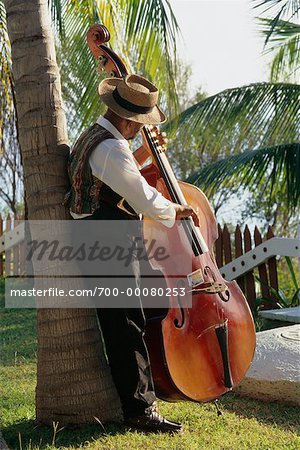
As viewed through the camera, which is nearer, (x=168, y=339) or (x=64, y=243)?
(x=168, y=339)

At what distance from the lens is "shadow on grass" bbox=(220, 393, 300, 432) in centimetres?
487

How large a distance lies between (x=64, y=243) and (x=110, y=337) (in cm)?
62

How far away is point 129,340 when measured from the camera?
413 cm

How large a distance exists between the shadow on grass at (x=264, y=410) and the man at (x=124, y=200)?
2.96ft

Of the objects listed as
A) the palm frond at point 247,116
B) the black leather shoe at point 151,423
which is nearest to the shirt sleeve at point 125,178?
the black leather shoe at point 151,423

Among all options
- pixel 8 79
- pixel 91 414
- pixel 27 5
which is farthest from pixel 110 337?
pixel 8 79

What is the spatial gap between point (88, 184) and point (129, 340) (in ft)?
3.03

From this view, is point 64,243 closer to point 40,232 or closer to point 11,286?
point 40,232

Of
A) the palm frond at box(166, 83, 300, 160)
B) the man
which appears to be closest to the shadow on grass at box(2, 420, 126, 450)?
the man

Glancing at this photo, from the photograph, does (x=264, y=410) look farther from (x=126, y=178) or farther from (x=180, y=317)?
(x=126, y=178)

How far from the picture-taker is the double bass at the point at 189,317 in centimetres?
404

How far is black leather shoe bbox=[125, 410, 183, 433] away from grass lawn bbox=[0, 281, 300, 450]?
45mm

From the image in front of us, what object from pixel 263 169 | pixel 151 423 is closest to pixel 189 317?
pixel 151 423

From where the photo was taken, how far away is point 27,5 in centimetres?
432
